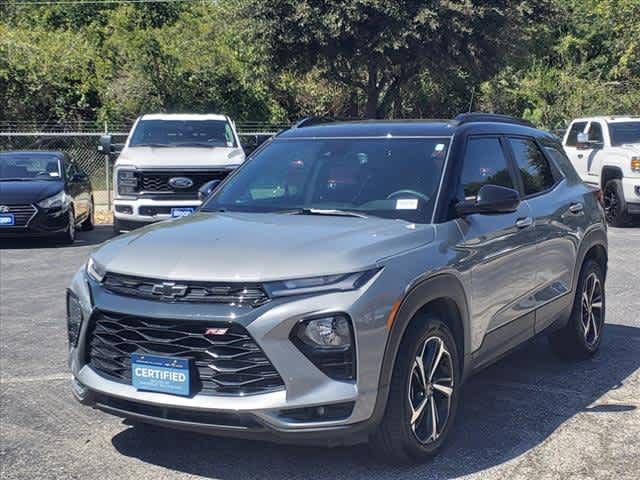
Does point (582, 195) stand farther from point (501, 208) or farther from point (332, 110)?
point (332, 110)

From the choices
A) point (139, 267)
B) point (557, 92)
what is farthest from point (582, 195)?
point (557, 92)

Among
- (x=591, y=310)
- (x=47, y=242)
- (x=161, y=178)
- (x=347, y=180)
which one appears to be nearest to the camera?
(x=347, y=180)

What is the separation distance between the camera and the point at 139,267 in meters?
4.27

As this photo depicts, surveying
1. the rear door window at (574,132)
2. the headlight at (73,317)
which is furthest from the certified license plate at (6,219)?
the rear door window at (574,132)

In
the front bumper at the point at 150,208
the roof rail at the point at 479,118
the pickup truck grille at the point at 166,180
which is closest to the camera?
the roof rail at the point at 479,118

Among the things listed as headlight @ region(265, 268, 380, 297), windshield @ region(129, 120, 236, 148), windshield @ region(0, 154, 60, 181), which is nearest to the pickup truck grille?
windshield @ region(129, 120, 236, 148)

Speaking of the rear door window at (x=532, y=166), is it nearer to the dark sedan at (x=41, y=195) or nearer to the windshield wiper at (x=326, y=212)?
the windshield wiper at (x=326, y=212)

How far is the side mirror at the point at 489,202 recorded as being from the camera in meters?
4.95

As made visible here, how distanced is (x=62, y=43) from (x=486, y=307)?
24.0 metres

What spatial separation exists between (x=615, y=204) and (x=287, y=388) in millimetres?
13000

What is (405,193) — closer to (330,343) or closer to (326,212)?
(326,212)

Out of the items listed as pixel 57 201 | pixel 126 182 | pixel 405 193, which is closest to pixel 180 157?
pixel 126 182

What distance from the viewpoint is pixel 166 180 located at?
41.0 feet

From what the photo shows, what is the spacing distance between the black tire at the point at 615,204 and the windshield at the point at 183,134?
685cm
